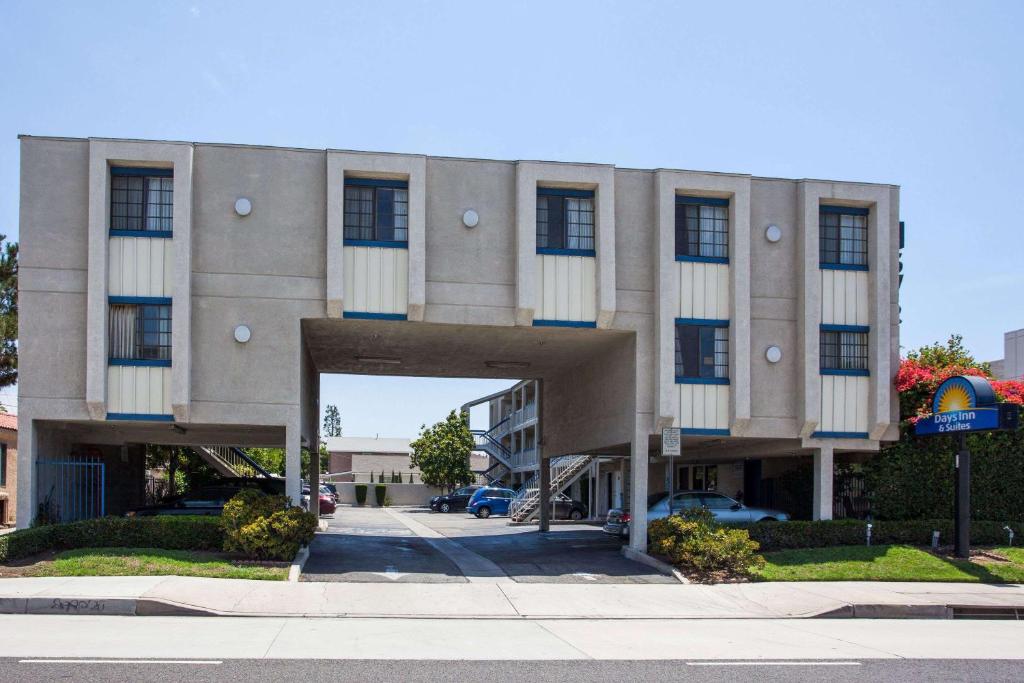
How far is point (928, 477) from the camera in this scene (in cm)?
2220

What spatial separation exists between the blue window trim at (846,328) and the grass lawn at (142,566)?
42.4 feet

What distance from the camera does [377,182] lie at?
20078 millimetres

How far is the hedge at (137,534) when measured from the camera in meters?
18.4

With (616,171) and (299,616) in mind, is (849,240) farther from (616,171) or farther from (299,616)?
(299,616)

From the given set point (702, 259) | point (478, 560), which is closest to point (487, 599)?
point (478, 560)

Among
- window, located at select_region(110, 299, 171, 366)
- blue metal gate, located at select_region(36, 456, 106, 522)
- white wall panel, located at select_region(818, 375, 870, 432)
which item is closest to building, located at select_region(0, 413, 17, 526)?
blue metal gate, located at select_region(36, 456, 106, 522)

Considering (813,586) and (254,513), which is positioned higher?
(254,513)

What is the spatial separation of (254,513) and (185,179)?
6.86 metres

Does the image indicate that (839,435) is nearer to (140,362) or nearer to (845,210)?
(845,210)

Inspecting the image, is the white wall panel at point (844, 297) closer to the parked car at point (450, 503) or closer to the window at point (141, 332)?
the window at point (141, 332)

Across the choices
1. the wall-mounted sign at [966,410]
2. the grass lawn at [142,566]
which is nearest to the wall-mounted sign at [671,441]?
the wall-mounted sign at [966,410]

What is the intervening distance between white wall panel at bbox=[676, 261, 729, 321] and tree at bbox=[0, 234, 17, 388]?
2109 cm

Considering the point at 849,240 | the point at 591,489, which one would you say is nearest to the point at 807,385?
the point at 849,240

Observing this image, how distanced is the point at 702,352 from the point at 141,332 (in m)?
12.0
